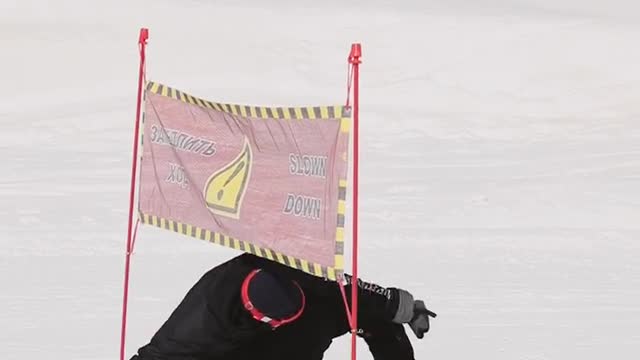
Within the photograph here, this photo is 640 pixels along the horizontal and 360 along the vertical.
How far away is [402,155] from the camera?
1398 centimetres

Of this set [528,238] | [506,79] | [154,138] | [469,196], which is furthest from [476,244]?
[506,79]

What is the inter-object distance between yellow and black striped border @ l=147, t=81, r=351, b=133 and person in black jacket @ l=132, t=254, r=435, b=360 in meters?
0.46

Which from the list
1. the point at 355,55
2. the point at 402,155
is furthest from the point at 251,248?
the point at 402,155

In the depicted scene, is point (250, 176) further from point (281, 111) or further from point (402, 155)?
point (402, 155)

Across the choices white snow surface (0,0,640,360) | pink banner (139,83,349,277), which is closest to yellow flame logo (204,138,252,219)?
pink banner (139,83,349,277)

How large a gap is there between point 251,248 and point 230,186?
242mm

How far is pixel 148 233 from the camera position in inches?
405

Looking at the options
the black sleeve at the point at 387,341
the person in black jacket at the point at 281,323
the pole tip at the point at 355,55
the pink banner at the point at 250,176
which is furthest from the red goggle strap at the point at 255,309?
the pole tip at the point at 355,55

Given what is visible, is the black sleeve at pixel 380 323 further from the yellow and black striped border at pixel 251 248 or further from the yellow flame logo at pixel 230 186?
the yellow flame logo at pixel 230 186

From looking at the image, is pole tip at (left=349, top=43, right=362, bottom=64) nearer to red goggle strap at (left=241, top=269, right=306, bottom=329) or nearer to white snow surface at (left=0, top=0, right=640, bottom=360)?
red goggle strap at (left=241, top=269, right=306, bottom=329)

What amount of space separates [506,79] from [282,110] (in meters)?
13.6

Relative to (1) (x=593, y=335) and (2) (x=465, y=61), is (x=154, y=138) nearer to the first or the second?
(1) (x=593, y=335)

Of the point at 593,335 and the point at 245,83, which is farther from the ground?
the point at 245,83

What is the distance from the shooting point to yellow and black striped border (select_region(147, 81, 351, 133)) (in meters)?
3.84
